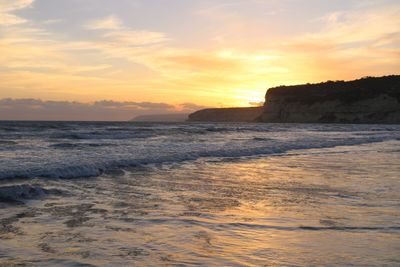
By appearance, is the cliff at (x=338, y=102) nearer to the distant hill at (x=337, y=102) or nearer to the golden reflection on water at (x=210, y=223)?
the distant hill at (x=337, y=102)

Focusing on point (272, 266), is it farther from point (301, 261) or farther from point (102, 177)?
point (102, 177)

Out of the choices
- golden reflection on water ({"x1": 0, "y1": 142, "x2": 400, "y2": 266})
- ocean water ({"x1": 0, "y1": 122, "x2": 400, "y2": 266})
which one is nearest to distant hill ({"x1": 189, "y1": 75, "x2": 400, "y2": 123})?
ocean water ({"x1": 0, "y1": 122, "x2": 400, "y2": 266})

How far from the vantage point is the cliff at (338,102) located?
9600 centimetres

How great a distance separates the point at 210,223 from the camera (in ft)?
21.8

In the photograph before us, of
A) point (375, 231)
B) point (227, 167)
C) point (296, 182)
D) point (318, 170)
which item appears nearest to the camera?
point (375, 231)

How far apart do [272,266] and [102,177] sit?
26.9 ft

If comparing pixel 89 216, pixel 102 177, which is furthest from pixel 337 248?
pixel 102 177

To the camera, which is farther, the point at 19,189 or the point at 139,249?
the point at 19,189

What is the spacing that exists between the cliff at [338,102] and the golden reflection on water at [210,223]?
9121 cm

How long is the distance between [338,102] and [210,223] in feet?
333

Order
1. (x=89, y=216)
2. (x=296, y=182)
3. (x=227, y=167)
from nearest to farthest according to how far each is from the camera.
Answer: (x=89, y=216) → (x=296, y=182) → (x=227, y=167)

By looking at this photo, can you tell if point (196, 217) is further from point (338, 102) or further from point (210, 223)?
point (338, 102)

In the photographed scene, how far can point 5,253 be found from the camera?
5023 millimetres

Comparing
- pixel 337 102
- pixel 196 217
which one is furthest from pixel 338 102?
pixel 196 217
